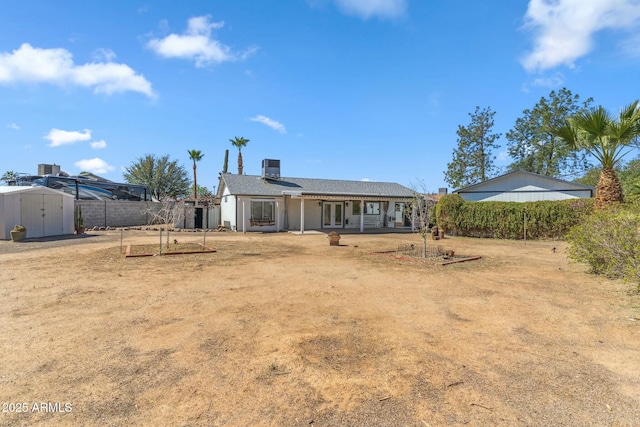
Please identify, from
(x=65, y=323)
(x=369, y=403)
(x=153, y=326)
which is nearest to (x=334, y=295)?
(x=153, y=326)

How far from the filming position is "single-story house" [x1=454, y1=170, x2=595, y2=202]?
1975 centimetres

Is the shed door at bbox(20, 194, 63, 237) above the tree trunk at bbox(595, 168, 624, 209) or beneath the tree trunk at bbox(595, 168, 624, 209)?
beneath

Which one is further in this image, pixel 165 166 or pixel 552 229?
pixel 165 166

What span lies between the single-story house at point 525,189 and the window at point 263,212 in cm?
1328

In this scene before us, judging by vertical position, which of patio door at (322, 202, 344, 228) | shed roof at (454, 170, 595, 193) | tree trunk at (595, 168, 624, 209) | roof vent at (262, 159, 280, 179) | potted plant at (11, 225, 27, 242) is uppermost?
roof vent at (262, 159, 280, 179)

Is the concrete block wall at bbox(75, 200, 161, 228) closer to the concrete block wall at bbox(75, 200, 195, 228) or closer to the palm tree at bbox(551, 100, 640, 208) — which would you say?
the concrete block wall at bbox(75, 200, 195, 228)

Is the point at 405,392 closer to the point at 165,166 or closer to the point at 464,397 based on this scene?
the point at 464,397

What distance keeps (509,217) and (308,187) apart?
13.6 meters

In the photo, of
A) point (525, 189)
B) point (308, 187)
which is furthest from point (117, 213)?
point (525, 189)

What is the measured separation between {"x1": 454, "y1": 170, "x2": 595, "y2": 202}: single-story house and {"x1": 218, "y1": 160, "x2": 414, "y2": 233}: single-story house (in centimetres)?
497

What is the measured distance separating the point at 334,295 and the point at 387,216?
21.1 m

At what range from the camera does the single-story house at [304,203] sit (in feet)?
70.4

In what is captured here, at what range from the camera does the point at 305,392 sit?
295cm

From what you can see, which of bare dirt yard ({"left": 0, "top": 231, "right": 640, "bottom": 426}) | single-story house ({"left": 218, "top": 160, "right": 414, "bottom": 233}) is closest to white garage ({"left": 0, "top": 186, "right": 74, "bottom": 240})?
single-story house ({"left": 218, "top": 160, "right": 414, "bottom": 233})
